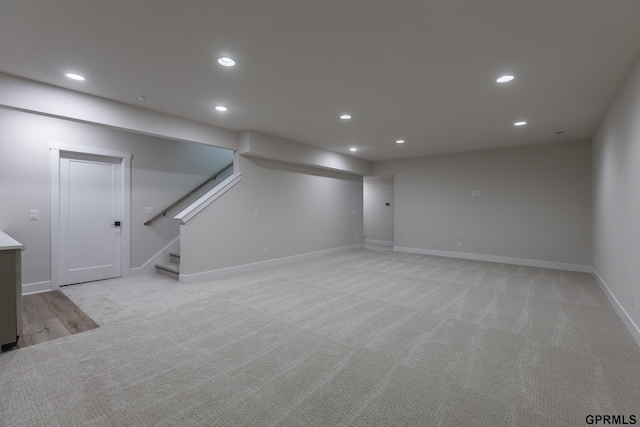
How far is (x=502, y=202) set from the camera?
655 cm

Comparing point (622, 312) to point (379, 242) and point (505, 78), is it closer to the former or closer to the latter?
point (505, 78)

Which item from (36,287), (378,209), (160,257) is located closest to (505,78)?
(160,257)

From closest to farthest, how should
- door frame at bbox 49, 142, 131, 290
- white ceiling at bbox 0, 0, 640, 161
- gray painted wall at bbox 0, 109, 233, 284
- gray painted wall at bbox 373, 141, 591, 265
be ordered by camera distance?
white ceiling at bbox 0, 0, 640, 161 → gray painted wall at bbox 0, 109, 233, 284 → door frame at bbox 49, 142, 131, 290 → gray painted wall at bbox 373, 141, 591, 265

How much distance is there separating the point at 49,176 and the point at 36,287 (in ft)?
5.23

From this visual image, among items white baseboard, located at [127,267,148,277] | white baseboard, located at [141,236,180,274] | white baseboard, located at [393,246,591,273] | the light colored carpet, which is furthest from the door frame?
white baseboard, located at [393,246,591,273]

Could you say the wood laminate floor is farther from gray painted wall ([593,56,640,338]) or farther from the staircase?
gray painted wall ([593,56,640,338])

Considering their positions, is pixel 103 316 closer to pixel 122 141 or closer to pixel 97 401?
pixel 97 401

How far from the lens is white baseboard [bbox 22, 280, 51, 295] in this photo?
4004mm

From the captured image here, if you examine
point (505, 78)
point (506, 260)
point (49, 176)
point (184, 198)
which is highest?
point (505, 78)

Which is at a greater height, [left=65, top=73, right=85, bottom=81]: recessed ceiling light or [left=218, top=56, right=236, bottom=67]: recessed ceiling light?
[left=65, top=73, right=85, bottom=81]: recessed ceiling light

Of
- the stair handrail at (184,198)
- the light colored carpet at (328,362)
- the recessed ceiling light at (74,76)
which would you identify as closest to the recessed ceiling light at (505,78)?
the light colored carpet at (328,362)

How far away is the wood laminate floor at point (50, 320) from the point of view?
273 centimetres

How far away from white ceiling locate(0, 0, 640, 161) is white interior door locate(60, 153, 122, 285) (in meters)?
1.58

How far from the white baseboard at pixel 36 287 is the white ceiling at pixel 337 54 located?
2.80 meters
